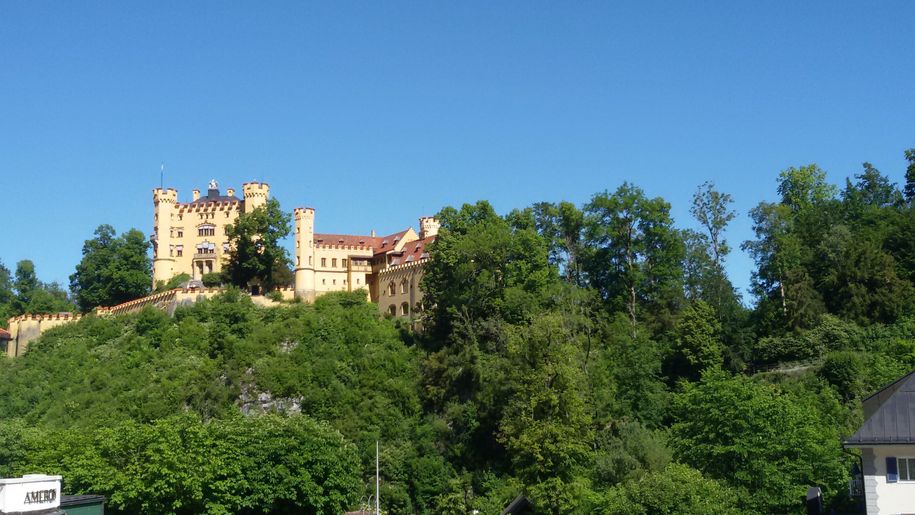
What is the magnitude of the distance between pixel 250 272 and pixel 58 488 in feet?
162

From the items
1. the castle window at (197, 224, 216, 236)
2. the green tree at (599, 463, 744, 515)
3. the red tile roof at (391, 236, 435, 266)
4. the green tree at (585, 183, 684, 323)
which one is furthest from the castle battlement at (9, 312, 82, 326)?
the green tree at (599, 463, 744, 515)

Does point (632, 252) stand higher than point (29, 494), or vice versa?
point (632, 252)

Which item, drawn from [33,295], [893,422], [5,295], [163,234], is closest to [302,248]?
[163,234]

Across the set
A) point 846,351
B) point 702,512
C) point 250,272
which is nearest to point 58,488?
point 702,512

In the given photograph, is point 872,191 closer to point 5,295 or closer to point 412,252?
point 412,252

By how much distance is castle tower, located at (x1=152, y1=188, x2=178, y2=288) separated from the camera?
309 feet

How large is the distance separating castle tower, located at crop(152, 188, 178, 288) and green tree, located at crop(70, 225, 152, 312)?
4.98ft

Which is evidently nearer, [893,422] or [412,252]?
[893,422]

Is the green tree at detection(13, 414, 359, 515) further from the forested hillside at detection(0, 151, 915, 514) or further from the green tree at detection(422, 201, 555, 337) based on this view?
the green tree at detection(422, 201, 555, 337)

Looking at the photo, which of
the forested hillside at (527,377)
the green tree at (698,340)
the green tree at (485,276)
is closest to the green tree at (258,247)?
the forested hillside at (527,377)

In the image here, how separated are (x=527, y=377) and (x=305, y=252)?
3884cm

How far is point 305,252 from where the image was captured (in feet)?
297

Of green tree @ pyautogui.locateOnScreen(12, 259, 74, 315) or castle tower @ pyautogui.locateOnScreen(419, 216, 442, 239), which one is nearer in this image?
castle tower @ pyautogui.locateOnScreen(419, 216, 442, 239)

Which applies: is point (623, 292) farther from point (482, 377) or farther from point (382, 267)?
point (382, 267)
